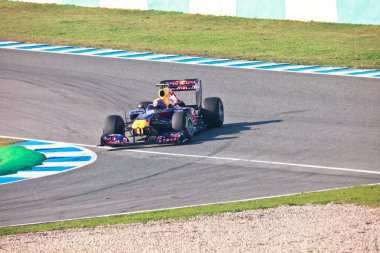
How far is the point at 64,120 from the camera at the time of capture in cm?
2434

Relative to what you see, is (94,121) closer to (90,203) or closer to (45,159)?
(45,159)

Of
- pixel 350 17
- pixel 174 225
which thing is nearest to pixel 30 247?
pixel 174 225

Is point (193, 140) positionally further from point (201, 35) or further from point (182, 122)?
point (201, 35)

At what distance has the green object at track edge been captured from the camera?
1986 centimetres

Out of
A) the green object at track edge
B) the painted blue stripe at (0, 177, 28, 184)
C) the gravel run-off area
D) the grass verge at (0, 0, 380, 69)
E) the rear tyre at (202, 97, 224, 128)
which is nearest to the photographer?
the gravel run-off area

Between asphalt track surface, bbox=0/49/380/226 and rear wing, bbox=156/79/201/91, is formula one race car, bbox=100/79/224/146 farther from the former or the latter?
asphalt track surface, bbox=0/49/380/226

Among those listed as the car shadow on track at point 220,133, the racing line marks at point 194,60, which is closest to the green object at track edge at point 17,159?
the car shadow on track at point 220,133

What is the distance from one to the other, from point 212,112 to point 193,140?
106 cm

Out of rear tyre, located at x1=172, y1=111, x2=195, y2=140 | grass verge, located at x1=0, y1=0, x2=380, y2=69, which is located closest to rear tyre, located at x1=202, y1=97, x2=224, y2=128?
rear tyre, located at x1=172, y1=111, x2=195, y2=140

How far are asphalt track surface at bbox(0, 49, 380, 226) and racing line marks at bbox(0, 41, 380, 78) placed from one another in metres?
0.60

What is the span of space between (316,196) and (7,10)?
23.7m

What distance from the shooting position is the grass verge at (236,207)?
1611 centimetres

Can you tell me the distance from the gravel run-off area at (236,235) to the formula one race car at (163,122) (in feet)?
17.9

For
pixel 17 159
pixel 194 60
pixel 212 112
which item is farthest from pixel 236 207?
pixel 194 60
